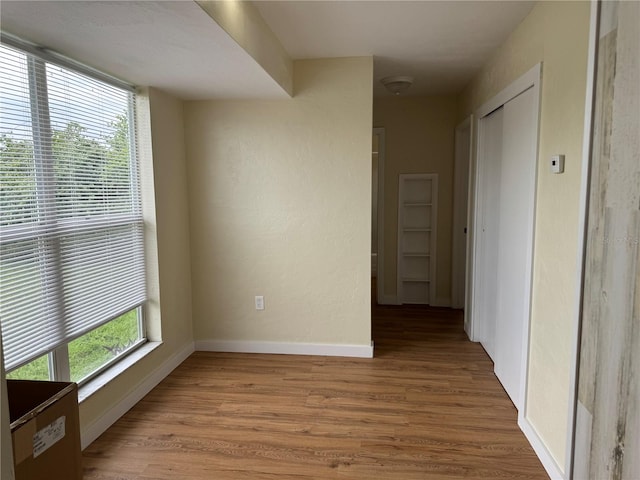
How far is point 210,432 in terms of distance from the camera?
2.41 m

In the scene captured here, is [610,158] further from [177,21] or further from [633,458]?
[177,21]

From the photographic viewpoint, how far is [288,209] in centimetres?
341

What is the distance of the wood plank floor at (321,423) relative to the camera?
210cm

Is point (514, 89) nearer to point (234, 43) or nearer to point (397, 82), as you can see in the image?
point (397, 82)

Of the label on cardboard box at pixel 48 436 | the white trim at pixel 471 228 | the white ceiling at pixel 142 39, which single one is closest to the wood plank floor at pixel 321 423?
the white trim at pixel 471 228

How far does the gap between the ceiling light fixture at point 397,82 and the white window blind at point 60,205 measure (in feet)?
7.34

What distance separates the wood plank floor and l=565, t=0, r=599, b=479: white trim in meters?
0.62

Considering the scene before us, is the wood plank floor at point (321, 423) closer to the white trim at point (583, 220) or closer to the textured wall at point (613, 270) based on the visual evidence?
the white trim at point (583, 220)

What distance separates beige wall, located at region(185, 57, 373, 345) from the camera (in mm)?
3256

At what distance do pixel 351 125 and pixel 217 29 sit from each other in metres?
1.53

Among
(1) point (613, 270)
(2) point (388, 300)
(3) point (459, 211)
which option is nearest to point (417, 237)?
(3) point (459, 211)

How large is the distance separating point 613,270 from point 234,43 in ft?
6.15

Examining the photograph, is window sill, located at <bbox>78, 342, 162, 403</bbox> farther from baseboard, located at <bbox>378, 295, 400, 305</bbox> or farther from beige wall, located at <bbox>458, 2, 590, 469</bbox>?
baseboard, located at <bbox>378, 295, 400, 305</bbox>

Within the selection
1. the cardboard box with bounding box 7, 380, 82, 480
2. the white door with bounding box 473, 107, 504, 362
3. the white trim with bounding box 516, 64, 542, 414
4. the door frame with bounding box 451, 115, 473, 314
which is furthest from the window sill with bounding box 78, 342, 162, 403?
the door frame with bounding box 451, 115, 473, 314
